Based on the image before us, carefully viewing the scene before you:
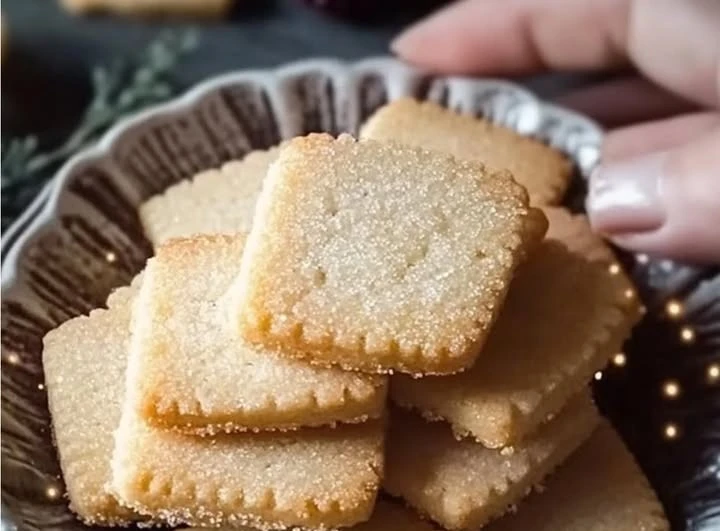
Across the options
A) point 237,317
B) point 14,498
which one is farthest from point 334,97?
point 14,498

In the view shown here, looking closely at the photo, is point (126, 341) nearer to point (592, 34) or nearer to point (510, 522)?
point (510, 522)

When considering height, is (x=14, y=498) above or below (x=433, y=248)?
below

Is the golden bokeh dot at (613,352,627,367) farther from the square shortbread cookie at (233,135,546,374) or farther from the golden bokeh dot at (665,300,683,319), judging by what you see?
the square shortbread cookie at (233,135,546,374)

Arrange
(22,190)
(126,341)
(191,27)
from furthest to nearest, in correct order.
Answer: (191,27) < (22,190) < (126,341)

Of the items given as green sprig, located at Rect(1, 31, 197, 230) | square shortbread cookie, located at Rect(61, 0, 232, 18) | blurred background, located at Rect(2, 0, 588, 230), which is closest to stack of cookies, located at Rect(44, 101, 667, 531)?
green sprig, located at Rect(1, 31, 197, 230)

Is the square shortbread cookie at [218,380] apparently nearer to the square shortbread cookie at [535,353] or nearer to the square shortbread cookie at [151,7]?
the square shortbread cookie at [535,353]

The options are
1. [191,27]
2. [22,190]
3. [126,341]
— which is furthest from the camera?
[191,27]
